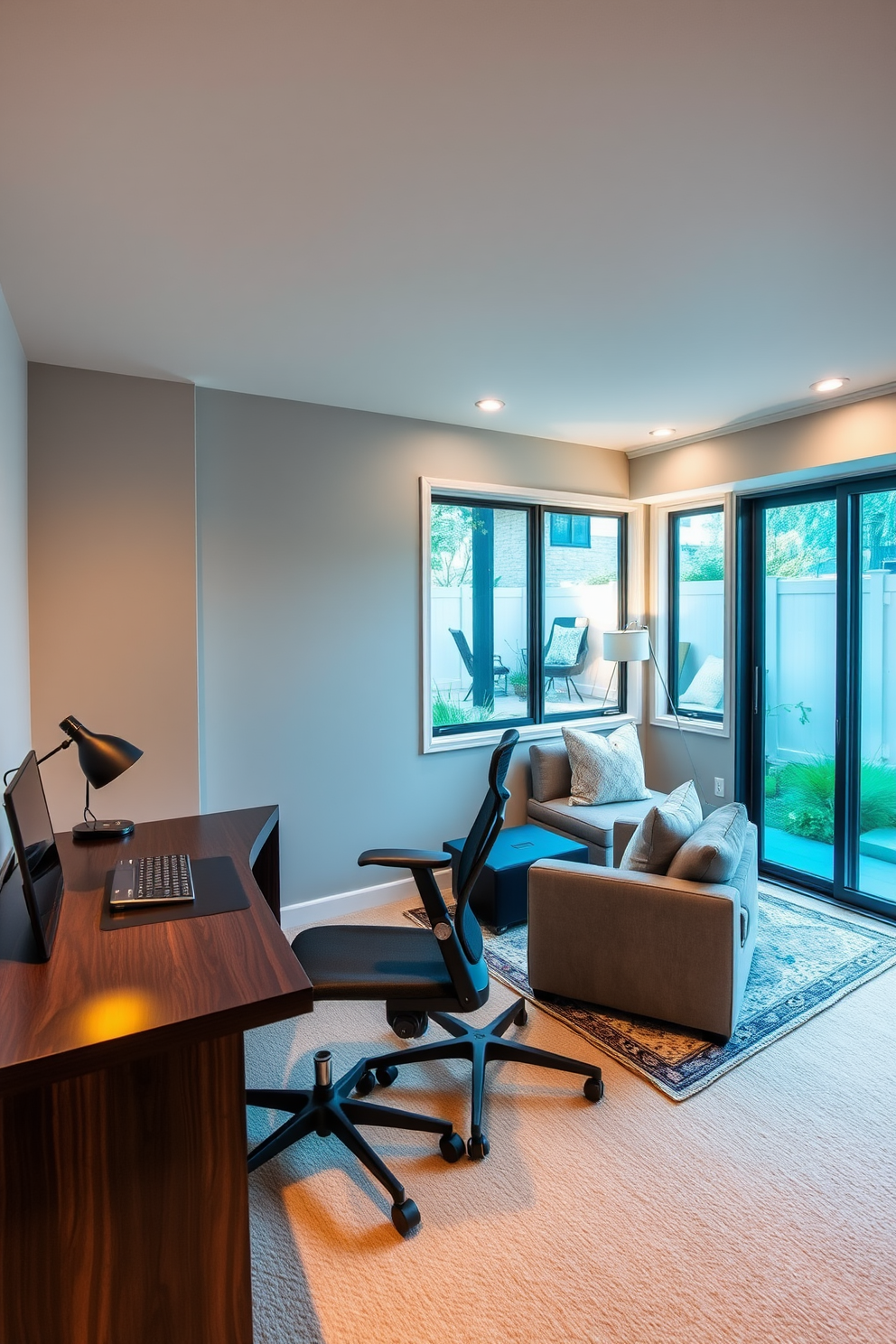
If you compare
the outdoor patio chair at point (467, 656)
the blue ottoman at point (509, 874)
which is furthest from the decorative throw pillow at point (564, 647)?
the blue ottoman at point (509, 874)

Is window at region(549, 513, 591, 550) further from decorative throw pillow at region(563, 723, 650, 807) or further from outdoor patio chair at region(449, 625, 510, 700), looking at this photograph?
decorative throw pillow at region(563, 723, 650, 807)

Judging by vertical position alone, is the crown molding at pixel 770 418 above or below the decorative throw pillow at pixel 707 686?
above

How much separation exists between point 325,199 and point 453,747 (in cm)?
276

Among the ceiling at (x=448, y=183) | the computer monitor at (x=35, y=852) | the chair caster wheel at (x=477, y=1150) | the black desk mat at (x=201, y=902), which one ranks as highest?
the ceiling at (x=448, y=183)

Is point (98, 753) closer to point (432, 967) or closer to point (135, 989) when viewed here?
point (135, 989)

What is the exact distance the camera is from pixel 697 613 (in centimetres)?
Result: 461

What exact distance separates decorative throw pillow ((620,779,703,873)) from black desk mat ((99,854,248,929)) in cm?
148

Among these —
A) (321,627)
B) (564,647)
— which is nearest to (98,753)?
(321,627)

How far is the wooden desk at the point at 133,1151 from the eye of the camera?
1.25m

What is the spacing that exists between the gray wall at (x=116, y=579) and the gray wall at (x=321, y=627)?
0.17 m

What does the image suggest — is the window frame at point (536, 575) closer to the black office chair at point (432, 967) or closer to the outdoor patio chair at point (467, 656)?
the outdoor patio chair at point (467, 656)

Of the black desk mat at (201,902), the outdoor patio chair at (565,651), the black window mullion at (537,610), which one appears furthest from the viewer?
the outdoor patio chair at (565,651)

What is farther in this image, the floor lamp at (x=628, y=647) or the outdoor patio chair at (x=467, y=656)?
the floor lamp at (x=628, y=647)

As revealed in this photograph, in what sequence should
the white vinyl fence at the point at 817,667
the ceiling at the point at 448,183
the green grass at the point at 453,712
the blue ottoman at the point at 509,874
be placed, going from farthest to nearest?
the green grass at the point at 453,712 < the white vinyl fence at the point at 817,667 < the blue ottoman at the point at 509,874 < the ceiling at the point at 448,183
